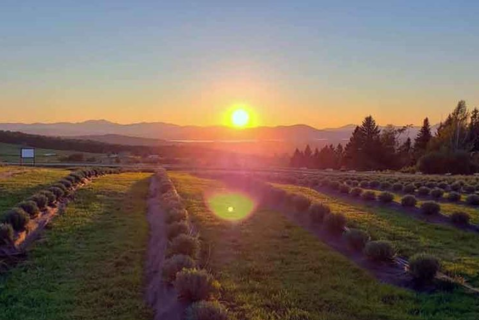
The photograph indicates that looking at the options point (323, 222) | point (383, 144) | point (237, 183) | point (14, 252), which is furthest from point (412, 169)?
point (14, 252)

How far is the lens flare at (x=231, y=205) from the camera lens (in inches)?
804

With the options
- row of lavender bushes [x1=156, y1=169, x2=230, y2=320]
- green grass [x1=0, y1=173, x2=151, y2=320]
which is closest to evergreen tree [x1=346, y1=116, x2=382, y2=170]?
green grass [x1=0, y1=173, x2=151, y2=320]

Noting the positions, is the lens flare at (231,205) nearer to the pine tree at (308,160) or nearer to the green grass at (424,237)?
the green grass at (424,237)

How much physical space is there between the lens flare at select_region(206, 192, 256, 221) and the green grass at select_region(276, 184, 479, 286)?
172 inches

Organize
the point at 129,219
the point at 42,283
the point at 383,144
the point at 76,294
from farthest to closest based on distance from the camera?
the point at 383,144, the point at 129,219, the point at 42,283, the point at 76,294

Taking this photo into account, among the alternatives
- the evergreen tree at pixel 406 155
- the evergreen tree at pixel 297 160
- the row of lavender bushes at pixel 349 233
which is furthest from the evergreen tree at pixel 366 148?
the row of lavender bushes at pixel 349 233

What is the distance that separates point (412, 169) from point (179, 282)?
60750 millimetres

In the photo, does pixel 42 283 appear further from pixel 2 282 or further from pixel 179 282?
pixel 179 282

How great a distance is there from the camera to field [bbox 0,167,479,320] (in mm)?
9164

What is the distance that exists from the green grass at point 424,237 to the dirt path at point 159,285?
6233mm

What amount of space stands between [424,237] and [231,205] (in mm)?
10195

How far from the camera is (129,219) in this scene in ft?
63.4

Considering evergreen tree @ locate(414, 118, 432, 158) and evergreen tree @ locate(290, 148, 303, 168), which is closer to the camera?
evergreen tree @ locate(414, 118, 432, 158)

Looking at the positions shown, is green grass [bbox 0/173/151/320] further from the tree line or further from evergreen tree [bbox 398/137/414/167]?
evergreen tree [bbox 398/137/414/167]
